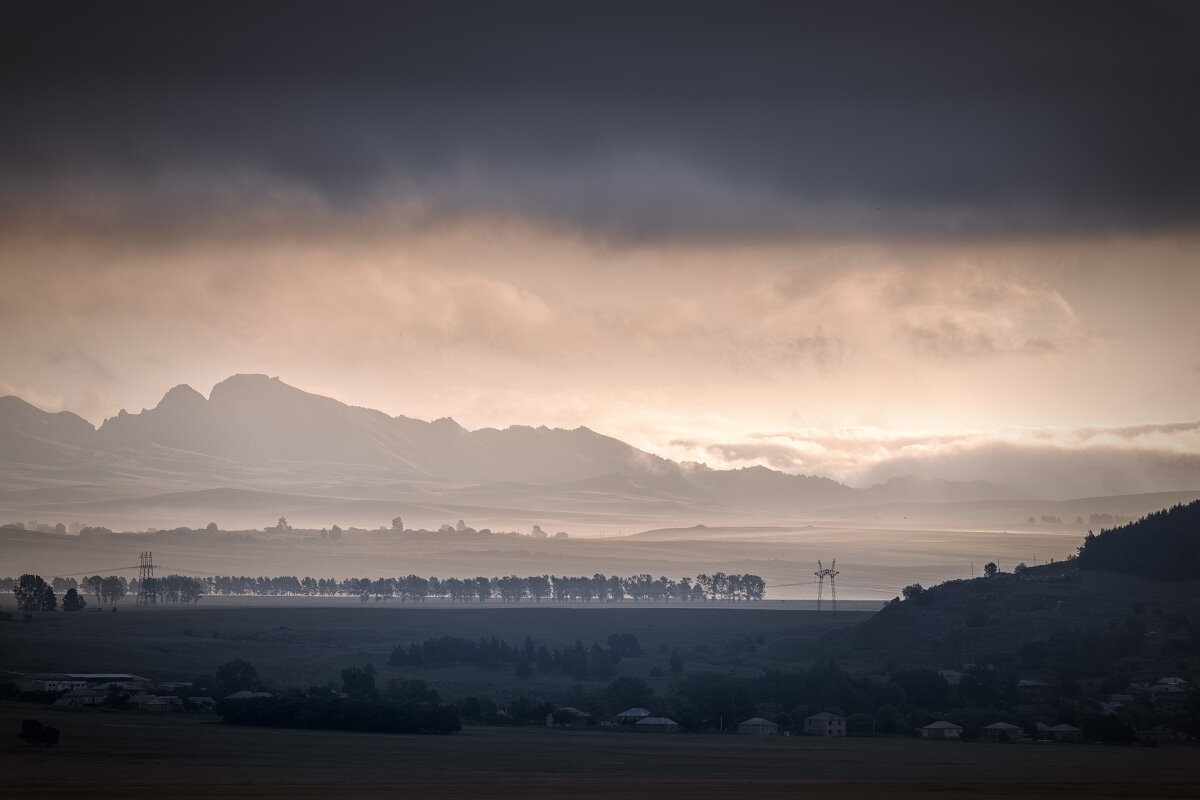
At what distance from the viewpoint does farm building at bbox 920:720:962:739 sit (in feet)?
441

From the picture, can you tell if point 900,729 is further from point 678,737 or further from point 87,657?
point 87,657

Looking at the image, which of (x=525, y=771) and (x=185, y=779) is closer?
(x=185, y=779)

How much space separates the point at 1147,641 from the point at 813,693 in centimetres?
5149

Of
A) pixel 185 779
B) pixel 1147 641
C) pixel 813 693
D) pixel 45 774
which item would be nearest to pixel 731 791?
pixel 185 779

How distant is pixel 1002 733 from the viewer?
133 m

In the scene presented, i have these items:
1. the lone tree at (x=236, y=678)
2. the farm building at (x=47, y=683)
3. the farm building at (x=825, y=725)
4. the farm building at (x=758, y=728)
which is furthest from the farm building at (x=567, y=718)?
the farm building at (x=47, y=683)

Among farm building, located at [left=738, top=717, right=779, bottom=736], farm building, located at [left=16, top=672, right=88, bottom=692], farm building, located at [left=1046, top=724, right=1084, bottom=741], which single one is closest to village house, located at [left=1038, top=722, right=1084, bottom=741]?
farm building, located at [left=1046, top=724, right=1084, bottom=741]

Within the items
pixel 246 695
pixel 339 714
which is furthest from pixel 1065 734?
pixel 246 695

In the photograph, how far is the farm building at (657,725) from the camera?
135 meters

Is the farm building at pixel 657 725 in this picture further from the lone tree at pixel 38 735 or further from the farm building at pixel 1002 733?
the lone tree at pixel 38 735

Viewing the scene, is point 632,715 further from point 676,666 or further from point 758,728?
point 676,666

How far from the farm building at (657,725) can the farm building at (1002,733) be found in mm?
26982

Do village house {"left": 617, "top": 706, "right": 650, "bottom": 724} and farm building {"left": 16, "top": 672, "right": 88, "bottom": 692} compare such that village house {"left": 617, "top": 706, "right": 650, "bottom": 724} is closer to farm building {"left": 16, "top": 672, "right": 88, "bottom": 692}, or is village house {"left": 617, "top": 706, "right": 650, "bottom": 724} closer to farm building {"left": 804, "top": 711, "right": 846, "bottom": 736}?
farm building {"left": 804, "top": 711, "right": 846, "bottom": 736}

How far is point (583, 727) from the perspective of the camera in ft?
447
